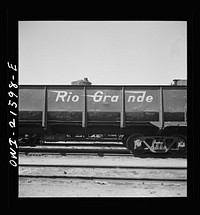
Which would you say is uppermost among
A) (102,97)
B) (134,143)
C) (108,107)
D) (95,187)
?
(102,97)

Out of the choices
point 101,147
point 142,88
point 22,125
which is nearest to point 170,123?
point 142,88

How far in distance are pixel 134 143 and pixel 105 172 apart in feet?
8.65

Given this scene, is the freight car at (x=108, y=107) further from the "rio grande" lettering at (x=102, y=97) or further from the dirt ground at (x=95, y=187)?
the dirt ground at (x=95, y=187)

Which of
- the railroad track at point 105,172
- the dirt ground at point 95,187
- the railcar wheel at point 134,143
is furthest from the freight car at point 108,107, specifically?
the dirt ground at point 95,187

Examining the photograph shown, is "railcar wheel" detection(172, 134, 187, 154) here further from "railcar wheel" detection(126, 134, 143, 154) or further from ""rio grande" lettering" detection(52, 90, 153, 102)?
""rio grande" lettering" detection(52, 90, 153, 102)

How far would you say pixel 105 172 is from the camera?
6.32 metres

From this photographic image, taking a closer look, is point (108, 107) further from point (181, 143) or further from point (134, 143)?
point (181, 143)

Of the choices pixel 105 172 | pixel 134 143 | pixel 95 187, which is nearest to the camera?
pixel 95 187

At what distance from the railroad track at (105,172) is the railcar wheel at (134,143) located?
175 centimetres

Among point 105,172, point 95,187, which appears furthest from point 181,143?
point 95,187

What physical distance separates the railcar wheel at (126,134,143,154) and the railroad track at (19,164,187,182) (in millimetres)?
1745
